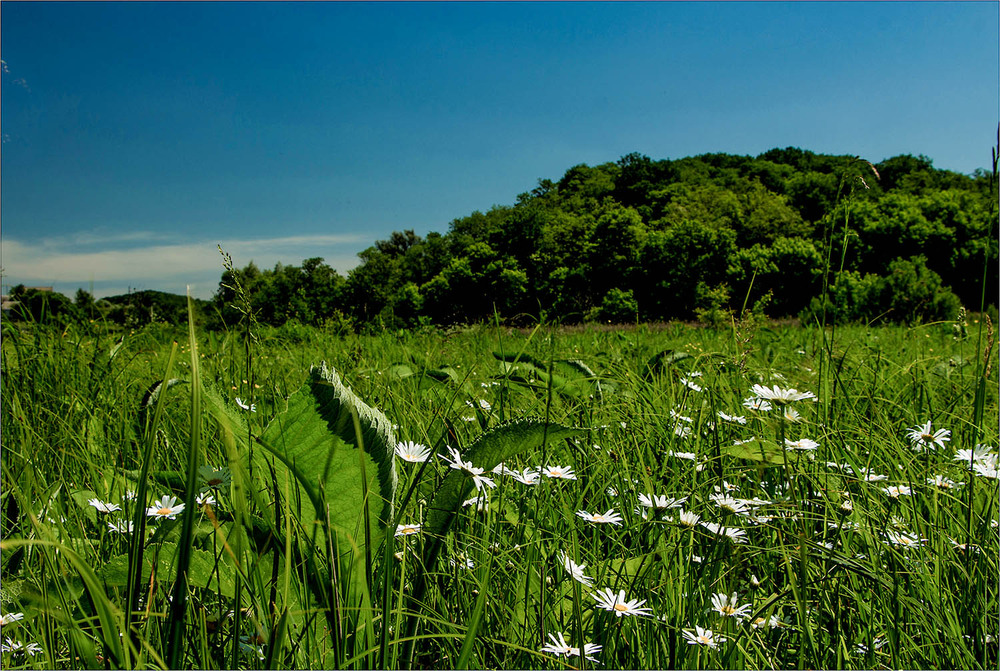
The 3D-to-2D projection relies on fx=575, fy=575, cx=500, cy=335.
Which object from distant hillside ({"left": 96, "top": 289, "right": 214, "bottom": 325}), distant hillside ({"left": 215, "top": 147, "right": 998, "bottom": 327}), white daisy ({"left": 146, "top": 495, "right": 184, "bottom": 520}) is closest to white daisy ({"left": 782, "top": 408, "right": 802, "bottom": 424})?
white daisy ({"left": 146, "top": 495, "right": 184, "bottom": 520})

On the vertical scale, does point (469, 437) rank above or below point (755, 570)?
above

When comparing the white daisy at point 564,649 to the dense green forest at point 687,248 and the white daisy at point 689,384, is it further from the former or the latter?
the dense green forest at point 687,248

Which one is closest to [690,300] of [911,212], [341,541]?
[911,212]

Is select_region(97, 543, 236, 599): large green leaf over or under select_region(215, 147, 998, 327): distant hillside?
under

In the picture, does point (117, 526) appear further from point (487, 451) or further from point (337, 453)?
point (487, 451)

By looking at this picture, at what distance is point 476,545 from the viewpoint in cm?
89

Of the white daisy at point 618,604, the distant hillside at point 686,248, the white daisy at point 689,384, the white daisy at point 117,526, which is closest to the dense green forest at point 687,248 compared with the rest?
the distant hillside at point 686,248

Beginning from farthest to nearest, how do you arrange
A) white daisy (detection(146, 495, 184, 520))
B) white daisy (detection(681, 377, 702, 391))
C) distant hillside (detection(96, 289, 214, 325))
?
distant hillside (detection(96, 289, 214, 325)), white daisy (detection(681, 377, 702, 391)), white daisy (detection(146, 495, 184, 520))

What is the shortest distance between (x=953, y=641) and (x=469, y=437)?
1.06 meters

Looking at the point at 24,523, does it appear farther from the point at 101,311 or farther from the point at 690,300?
the point at 690,300

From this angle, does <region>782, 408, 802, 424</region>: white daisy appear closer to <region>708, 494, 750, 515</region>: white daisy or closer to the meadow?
the meadow

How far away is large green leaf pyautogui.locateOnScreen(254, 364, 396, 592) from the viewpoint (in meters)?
0.79

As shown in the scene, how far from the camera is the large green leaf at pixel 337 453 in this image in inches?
31.1

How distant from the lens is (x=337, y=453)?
819 millimetres
